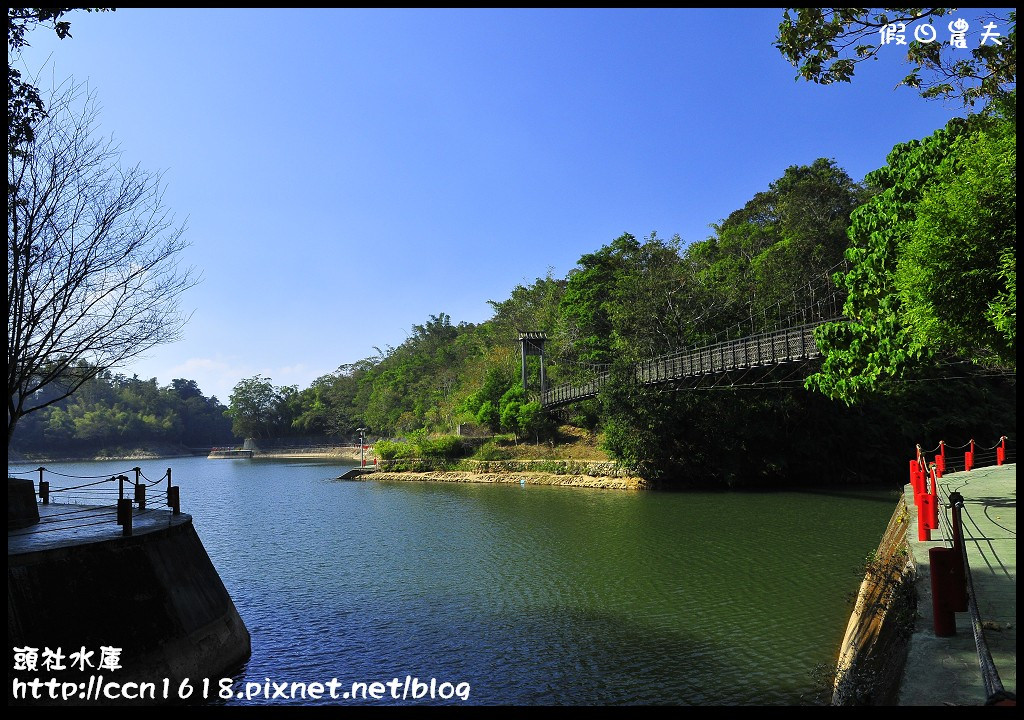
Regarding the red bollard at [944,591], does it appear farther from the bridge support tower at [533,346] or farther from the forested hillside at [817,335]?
the bridge support tower at [533,346]

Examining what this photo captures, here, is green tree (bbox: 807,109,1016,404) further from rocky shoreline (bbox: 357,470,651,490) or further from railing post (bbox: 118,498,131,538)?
rocky shoreline (bbox: 357,470,651,490)

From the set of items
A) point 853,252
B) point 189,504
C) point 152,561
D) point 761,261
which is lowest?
point 189,504

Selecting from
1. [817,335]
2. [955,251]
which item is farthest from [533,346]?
[955,251]

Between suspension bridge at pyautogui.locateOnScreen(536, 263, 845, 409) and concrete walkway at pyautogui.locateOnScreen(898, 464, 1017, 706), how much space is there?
31.4 ft

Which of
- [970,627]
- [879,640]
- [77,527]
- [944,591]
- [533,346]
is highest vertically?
[533,346]

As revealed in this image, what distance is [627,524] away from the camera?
1822 centimetres

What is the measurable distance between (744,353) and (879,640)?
16.1 meters

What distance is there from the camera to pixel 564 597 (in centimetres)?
1066

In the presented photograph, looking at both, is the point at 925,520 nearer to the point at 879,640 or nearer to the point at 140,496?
the point at 879,640

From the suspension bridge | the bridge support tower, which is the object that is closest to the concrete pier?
the suspension bridge

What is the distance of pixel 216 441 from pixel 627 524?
89.8m
